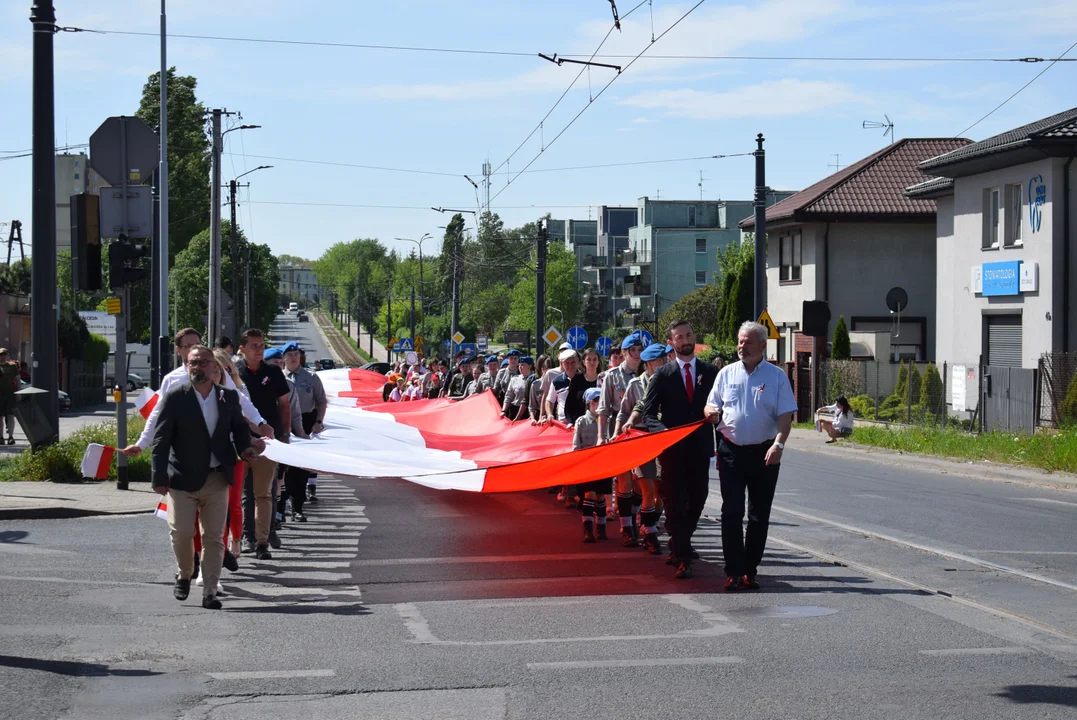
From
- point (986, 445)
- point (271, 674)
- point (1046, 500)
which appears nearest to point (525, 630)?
point (271, 674)

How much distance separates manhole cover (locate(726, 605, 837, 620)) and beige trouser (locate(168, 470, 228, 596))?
12.0 ft

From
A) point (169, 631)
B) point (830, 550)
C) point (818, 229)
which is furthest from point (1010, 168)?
point (169, 631)

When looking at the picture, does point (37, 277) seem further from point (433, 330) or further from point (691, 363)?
point (433, 330)

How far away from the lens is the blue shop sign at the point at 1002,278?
107 ft

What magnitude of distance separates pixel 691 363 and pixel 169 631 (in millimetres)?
4690

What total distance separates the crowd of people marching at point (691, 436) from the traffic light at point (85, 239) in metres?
6.24

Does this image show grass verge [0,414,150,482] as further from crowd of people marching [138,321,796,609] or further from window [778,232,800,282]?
window [778,232,800,282]

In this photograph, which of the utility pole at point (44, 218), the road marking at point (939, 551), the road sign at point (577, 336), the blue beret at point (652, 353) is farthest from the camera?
A: the road sign at point (577, 336)

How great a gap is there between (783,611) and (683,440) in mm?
1991

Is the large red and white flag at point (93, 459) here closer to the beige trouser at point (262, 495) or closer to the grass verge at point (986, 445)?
the beige trouser at point (262, 495)

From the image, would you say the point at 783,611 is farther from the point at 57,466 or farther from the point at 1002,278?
the point at 1002,278

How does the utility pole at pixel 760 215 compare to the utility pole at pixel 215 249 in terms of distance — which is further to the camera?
the utility pole at pixel 215 249

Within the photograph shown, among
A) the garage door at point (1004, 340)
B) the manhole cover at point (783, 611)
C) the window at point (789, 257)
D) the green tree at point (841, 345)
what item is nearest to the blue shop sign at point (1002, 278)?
the garage door at point (1004, 340)

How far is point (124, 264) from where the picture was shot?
16547 mm
